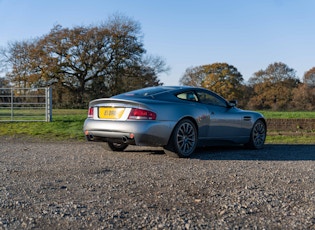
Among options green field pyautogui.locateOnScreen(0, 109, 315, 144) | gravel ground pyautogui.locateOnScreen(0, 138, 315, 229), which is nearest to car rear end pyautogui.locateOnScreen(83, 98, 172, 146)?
gravel ground pyautogui.locateOnScreen(0, 138, 315, 229)

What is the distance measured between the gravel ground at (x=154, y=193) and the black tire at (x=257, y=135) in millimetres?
1865

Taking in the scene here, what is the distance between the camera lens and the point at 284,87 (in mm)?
59125

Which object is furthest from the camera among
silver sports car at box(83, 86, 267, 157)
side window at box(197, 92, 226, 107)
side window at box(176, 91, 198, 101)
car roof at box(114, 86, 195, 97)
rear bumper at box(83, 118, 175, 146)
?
side window at box(197, 92, 226, 107)

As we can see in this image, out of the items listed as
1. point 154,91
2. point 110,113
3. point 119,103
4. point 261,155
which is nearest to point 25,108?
point 154,91

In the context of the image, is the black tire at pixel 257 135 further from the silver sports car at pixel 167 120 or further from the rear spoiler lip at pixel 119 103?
the rear spoiler lip at pixel 119 103

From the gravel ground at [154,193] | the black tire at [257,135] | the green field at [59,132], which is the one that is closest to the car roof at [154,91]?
the gravel ground at [154,193]

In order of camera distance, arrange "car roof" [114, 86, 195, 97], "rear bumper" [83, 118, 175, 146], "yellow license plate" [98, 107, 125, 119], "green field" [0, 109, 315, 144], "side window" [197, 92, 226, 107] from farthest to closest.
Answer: "green field" [0, 109, 315, 144], "side window" [197, 92, 226, 107], "car roof" [114, 86, 195, 97], "yellow license plate" [98, 107, 125, 119], "rear bumper" [83, 118, 175, 146]

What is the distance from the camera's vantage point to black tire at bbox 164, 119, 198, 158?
23.6 ft

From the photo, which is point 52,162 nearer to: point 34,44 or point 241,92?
point 34,44

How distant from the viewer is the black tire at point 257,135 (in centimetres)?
911

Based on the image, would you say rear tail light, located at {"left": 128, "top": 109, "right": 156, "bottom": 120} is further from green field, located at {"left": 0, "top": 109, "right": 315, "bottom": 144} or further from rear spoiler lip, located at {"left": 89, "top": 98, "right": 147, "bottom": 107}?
green field, located at {"left": 0, "top": 109, "right": 315, "bottom": 144}

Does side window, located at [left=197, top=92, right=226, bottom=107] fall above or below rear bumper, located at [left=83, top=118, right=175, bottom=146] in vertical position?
above

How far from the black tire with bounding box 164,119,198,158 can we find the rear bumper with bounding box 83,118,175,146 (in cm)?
14

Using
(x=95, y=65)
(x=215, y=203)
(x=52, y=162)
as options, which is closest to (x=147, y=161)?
(x=52, y=162)
